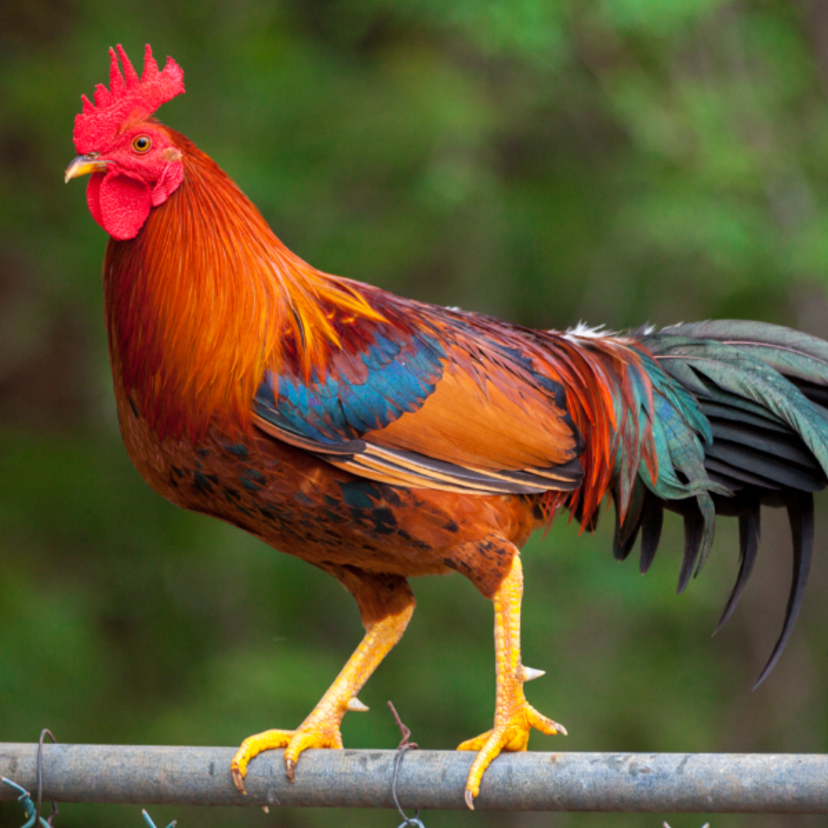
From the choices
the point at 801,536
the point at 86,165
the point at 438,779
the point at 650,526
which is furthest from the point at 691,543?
the point at 86,165

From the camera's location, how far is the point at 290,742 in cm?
255

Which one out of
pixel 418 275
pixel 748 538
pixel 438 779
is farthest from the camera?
pixel 418 275

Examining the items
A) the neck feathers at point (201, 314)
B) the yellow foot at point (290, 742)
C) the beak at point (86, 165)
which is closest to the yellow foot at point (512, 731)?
the yellow foot at point (290, 742)

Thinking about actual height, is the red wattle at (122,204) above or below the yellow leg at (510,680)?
above

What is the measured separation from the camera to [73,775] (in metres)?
2.17

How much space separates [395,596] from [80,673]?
9.98ft

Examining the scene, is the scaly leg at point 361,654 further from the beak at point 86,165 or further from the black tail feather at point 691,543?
the beak at point 86,165

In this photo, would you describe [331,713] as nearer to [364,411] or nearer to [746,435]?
[364,411]

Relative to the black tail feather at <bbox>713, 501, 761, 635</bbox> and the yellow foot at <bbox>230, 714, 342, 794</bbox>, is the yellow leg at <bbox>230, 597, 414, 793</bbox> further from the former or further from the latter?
the black tail feather at <bbox>713, 501, 761, 635</bbox>

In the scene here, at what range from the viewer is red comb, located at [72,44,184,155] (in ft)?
8.37

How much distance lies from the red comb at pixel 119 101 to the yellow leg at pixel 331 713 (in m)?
1.45

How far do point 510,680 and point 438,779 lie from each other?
48cm

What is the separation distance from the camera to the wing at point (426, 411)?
2.46 m

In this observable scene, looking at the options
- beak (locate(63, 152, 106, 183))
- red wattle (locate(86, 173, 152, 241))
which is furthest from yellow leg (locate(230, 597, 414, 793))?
beak (locate(63, 152, 106, 183))
